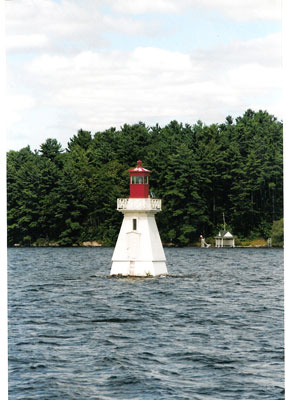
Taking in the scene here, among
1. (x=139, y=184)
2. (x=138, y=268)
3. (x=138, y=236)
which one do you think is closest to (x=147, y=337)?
(x=138, y=236)

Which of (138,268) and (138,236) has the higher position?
(138,236)

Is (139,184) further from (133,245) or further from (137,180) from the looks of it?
(133,245)

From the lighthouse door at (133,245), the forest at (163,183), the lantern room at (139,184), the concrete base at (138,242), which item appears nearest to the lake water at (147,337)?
the concrete base at (138,242)

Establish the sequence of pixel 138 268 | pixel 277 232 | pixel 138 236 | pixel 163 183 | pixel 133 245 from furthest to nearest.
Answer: pixel 163 183, pixel 277 232, pixel 138 268, pixel 133 245, pixel 138 236

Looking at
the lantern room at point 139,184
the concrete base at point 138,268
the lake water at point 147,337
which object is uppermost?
the lantern room at point 139,184

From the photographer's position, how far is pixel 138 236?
17328mm

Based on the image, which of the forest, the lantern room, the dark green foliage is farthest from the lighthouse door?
the dark green foliage

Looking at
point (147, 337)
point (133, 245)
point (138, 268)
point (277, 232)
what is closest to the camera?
point (147, 337)

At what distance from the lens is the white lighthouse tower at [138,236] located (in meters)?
17.3

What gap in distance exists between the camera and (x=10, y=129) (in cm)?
995

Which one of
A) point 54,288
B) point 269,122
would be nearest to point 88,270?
point 54,288

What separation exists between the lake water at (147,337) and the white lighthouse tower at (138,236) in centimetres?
36

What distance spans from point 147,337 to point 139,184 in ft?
23.3

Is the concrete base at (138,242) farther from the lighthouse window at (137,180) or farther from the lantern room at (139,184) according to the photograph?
the lighthouse window at (137,180)
